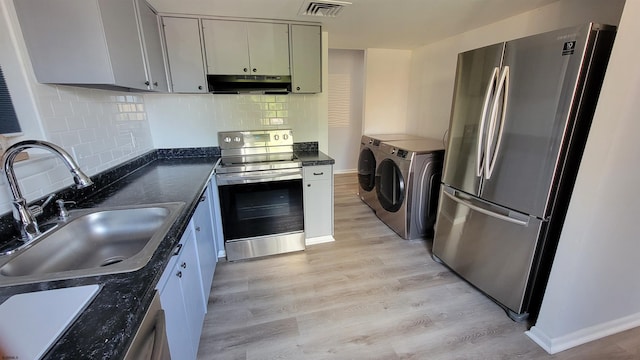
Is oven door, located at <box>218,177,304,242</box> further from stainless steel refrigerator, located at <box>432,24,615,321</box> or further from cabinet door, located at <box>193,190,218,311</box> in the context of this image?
stainless steel refrigerator, located at <box>432,24,615,321</box>

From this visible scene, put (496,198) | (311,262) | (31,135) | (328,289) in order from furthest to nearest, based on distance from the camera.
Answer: (311,262), (328,289), (496,198), (31,135)

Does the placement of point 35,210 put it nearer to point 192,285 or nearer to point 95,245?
point 95,245

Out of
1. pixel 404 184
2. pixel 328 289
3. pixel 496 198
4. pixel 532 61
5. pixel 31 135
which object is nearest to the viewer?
pixel 31 135

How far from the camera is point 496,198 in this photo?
1.76m

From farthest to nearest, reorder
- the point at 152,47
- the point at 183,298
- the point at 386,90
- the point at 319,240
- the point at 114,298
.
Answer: the point at 386,90 → the point at 319,240 → the point at 152,47 → the point at 183,298 → the point at 114,298

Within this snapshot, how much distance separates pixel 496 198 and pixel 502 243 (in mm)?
308

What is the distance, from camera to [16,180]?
1.04m

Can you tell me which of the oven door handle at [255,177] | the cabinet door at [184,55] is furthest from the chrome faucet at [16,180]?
the cabinet door at [184,55]

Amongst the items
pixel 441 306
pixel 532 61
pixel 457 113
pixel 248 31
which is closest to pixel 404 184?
pixel 457 113

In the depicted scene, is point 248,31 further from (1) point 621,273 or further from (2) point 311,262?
(1) point 621,273

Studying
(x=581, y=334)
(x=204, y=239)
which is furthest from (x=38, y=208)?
(x=581, y=334)

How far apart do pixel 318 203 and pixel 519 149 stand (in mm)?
1672

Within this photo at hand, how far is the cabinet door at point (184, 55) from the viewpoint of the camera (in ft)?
7.50

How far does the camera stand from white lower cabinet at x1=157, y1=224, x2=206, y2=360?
104 centimetres
